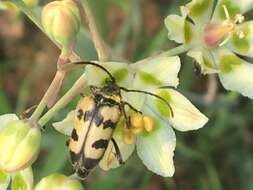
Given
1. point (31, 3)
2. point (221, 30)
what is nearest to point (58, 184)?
point (31, 3)

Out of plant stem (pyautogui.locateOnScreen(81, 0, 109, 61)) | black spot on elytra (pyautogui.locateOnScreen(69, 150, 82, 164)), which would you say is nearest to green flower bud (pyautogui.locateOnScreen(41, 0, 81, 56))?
plant stem (pyautogui.locateOnScreen(81, 0, 109, 61))

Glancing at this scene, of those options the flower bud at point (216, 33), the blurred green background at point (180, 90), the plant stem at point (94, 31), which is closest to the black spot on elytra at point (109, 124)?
the plant stem at point (94, 31)

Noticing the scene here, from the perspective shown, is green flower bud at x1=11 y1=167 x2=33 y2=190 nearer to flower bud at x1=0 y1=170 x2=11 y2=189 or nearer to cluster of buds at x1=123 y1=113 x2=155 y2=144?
flower bud at x1=0 y1=170 x2=11 y2=189

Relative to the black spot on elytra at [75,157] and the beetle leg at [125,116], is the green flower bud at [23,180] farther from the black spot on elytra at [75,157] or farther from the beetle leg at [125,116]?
the beetle leg at [125,116]

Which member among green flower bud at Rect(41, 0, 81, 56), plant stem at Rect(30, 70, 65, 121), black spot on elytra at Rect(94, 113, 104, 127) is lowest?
black spot on elytra at Rect(94, 113, 104, 127)

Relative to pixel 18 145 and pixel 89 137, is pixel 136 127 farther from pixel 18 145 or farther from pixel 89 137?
pixel 18 145
